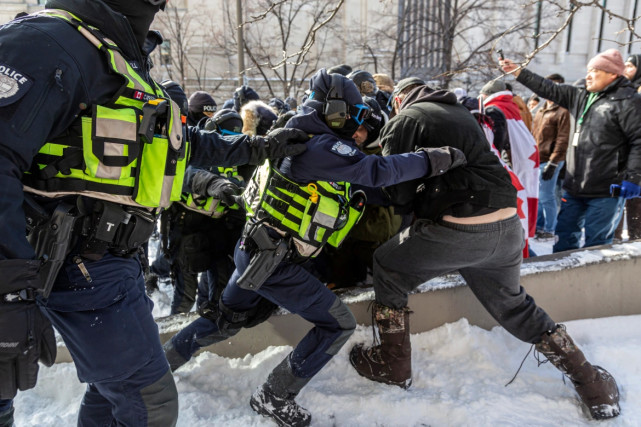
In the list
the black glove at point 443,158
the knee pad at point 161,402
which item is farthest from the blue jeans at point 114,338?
the black glove at point 443,158

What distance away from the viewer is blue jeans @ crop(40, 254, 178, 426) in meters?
1.69

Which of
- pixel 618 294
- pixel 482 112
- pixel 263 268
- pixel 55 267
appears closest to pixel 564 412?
pixel 618 294

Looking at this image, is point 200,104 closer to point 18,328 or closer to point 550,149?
point 18,328

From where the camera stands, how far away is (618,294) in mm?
3428

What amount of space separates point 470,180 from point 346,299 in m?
1.15

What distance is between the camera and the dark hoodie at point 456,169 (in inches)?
101

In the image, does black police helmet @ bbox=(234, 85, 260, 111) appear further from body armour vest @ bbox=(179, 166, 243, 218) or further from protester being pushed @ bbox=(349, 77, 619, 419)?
protester being pushed @ bbox=(349, 77, 619, 419)

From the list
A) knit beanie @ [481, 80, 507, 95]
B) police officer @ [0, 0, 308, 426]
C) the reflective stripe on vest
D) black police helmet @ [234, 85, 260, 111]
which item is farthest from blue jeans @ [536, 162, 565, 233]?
police officer @ [0, 0, 308, 426]

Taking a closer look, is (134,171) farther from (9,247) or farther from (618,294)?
(618,294)

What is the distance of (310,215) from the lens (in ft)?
8.13

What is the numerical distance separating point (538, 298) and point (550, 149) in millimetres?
3693

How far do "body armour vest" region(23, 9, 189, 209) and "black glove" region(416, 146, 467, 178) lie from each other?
1274 millimetres

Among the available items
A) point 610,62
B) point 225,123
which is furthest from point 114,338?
point 610,62

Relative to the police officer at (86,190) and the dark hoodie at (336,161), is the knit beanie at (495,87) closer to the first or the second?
the dark hoodie at (336,161)
